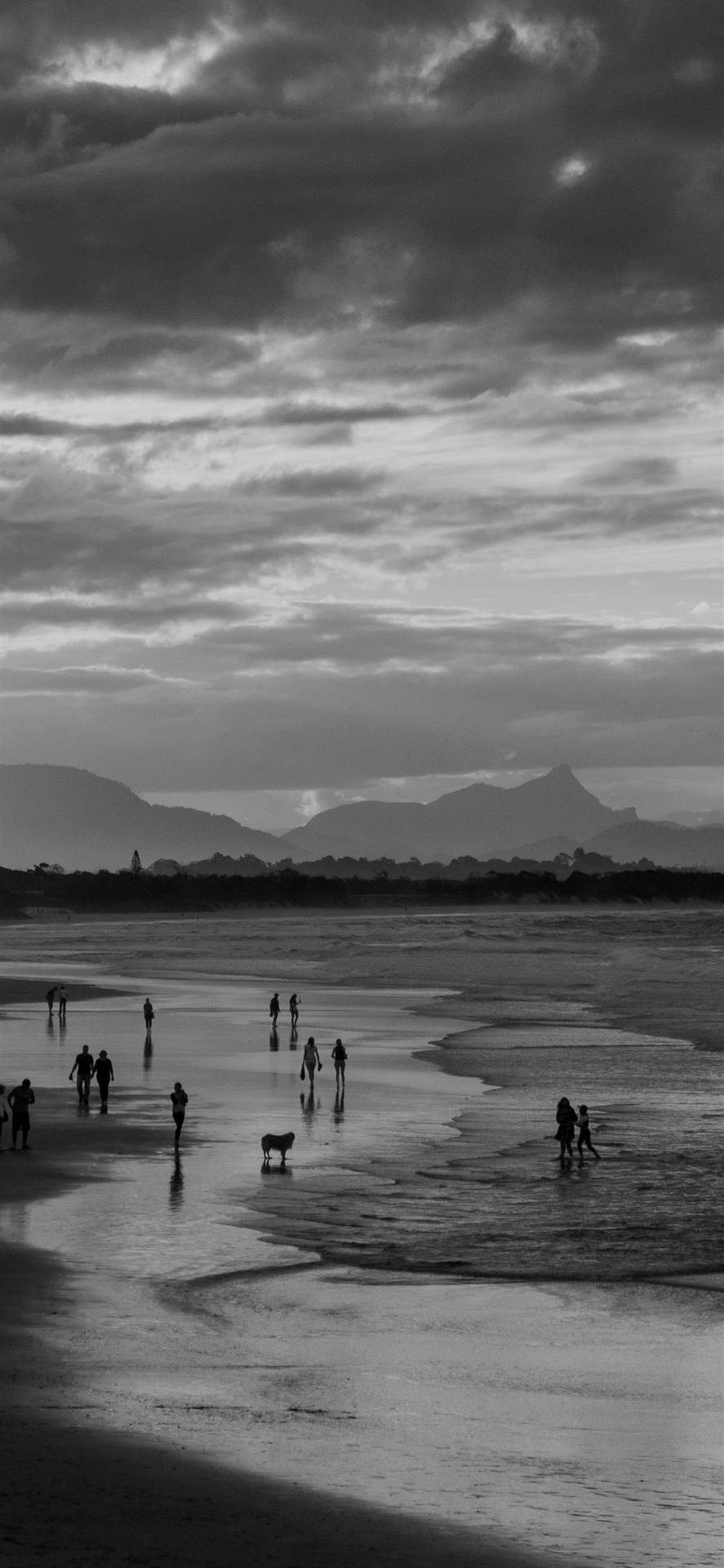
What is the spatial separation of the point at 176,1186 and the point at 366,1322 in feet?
26.8

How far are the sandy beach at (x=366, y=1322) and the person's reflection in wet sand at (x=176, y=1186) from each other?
0.10 m

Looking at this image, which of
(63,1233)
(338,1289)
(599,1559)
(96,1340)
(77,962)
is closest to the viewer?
(599,1559)

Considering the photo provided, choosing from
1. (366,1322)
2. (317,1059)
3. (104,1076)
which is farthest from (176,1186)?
(317,1059)

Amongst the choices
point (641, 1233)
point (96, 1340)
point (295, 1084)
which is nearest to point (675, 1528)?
point (96, 1340)

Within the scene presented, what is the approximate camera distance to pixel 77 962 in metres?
97.4

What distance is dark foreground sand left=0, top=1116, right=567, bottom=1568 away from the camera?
33.0 ft

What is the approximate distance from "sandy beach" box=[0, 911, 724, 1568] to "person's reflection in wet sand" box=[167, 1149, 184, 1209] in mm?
104

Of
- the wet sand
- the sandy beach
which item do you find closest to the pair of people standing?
the sandy beach

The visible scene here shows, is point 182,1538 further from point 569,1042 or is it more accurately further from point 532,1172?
point 569,1042

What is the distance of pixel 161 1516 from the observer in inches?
422

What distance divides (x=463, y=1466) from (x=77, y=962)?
87.2m

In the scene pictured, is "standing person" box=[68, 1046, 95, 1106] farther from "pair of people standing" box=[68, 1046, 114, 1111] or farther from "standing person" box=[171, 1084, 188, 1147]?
"standing person" box=[171, 1084, 188, 1147]

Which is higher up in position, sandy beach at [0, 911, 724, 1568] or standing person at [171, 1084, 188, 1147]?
standing person at [171, 1084, 188, 1147]

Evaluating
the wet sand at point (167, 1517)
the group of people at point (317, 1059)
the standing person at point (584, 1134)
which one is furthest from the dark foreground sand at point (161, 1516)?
the group of people at point (317, 1059)
